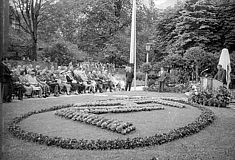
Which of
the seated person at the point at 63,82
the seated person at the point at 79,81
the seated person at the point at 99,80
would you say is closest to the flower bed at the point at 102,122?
the seated person at the point at 63,82

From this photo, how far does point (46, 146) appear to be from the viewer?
386 centimetres

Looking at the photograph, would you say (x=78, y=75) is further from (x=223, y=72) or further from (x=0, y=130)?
(x=0, y=130)

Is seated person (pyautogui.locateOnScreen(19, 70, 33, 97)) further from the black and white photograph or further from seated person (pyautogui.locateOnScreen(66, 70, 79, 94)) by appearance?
seated person (pyautogui.locateOnScreen(66, 70, 79, 94))

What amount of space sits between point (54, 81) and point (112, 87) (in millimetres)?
4251

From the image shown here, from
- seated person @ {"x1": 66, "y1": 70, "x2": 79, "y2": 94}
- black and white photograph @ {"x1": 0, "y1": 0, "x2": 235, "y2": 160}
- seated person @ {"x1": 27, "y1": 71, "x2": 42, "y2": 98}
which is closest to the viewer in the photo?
black and white photograph @ {"x1": 0, "y1": 0, "x2": 235, "y2": 160}

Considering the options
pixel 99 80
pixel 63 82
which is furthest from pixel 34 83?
pixel 99 80

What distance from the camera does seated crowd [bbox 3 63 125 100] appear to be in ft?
30.8

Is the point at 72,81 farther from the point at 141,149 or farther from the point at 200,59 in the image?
the point at 200,59

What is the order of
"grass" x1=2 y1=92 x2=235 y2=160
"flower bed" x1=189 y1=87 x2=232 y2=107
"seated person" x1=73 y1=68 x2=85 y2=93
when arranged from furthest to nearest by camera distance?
1. "seated person" x1=73 y1=68 x2=85 y2=93
2. "flower bed" x1=189 y1=87 x2=232 y2=107
3. "grass" x1=2 y1=92 x2=235 y2=160

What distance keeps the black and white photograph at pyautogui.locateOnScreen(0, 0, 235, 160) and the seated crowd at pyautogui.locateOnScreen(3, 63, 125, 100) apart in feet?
0.17

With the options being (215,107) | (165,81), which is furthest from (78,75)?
(215,107)

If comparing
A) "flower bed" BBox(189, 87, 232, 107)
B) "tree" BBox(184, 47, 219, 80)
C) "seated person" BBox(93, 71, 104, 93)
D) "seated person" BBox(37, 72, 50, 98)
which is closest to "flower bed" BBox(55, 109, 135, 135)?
"seated person" BBox(37, 72, 50, 98)

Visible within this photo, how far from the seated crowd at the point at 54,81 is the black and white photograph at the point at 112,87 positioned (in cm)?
5

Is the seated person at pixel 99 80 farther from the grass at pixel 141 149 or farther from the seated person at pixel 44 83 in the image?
the grass at pixel 141 149
